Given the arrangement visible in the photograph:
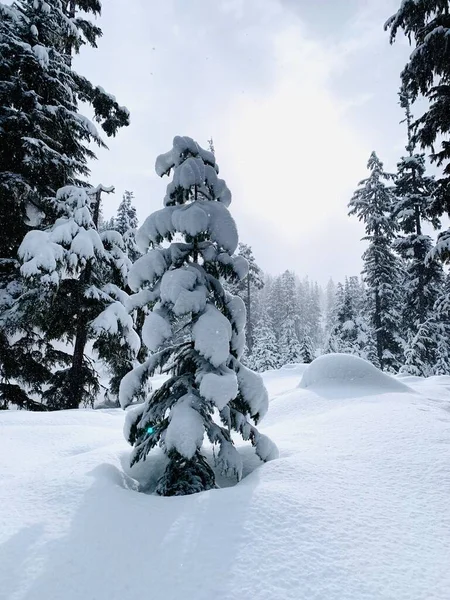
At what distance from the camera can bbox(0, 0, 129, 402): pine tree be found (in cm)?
970

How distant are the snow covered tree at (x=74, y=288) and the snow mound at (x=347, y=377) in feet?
16.1

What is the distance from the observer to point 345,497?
311 centimetres

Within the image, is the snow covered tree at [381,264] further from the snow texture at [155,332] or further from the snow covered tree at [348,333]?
the snow texture at [155,332]

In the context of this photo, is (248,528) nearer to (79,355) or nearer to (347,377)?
(347,377)

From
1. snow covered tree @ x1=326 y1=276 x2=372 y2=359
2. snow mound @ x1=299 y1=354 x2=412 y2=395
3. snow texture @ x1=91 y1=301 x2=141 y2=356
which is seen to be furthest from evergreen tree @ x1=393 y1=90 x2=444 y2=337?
snow texture @ x1=91 y1=301 x2=141 y2=356

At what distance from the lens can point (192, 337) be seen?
4.28 m

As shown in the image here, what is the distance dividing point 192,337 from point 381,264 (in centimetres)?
2648

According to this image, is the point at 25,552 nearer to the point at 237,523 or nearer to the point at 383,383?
the point at 237,523

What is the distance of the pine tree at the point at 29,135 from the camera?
382 inches

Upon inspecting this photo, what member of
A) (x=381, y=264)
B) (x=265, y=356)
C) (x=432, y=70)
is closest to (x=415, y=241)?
(x=381, y=264)

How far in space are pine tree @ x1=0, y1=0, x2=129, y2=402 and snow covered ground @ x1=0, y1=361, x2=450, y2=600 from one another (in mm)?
6175

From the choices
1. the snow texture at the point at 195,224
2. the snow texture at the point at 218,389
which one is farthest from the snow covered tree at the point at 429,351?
the snow texture at the point at 218,389

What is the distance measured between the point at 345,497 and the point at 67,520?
2357 millimetres

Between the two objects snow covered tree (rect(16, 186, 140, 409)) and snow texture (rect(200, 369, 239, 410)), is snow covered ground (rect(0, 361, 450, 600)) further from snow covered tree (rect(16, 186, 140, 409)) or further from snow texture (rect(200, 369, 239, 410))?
snow covered tree (rect(16, 186, 140, 409))
